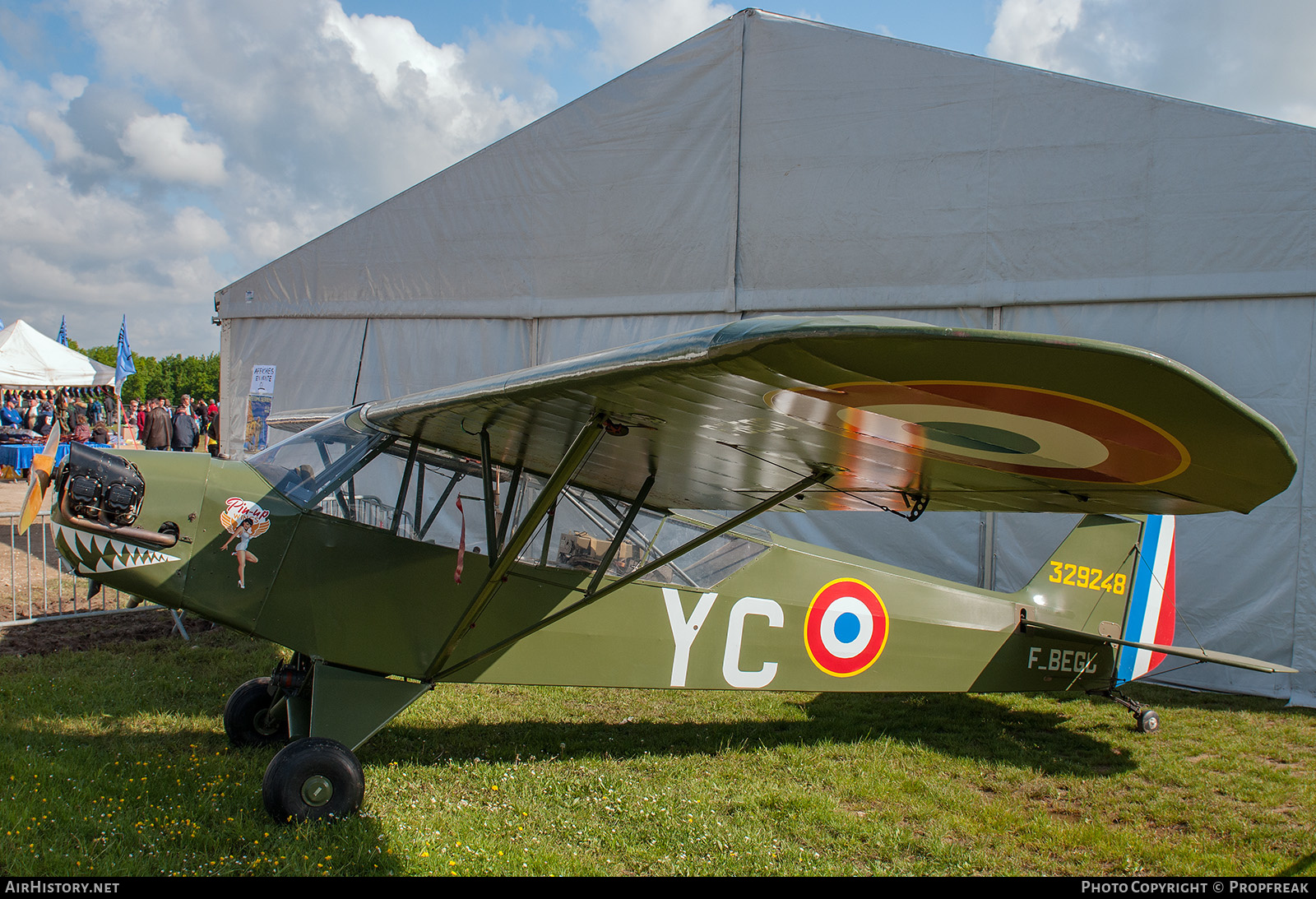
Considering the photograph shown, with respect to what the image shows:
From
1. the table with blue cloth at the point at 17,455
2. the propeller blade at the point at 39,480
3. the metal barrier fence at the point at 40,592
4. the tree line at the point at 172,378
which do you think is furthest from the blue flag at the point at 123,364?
the tree line at the point at 172,378

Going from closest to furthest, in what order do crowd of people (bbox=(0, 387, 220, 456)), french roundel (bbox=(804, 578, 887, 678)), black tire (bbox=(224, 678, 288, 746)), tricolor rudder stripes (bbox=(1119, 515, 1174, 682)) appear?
black tire (bbox=(224, 678, 288, 746)) → french roundel (bbox=(804, 578, 887, 678)) → tricolor rudder stripes (bbox=(1119, 515, 1174, 682)) → crowd of people (bbox=(0, 387, 220, 456))

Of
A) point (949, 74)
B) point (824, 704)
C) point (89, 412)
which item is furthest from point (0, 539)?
point (89, 412)

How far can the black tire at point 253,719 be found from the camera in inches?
180

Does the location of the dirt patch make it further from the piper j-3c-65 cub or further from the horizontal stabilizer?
the horizontal stabilizer

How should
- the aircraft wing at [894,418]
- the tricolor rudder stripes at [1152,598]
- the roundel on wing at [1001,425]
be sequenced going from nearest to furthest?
the aircraft wing at [894,418] < the roundel on wing at [1001,425] < the tricolor rudder stripes at [1152,598]

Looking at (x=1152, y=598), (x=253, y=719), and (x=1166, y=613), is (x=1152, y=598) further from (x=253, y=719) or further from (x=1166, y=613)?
(x=253, y=719)

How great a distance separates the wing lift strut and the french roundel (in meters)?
1.34

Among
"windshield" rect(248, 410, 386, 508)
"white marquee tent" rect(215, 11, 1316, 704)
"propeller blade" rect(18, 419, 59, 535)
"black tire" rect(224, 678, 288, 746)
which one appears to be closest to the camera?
"propeller blade" rect(18, 419, 59, 535)

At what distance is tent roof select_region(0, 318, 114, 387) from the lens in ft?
78.9

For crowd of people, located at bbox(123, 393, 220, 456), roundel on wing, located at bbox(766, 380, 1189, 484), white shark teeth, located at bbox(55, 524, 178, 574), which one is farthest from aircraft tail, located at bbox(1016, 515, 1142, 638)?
crowd of people, located at bbox(123, 393, 220, 456)

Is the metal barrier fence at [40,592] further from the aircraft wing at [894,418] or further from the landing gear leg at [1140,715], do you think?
the landing gear leg at [1140,715]

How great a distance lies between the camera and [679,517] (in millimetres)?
4863

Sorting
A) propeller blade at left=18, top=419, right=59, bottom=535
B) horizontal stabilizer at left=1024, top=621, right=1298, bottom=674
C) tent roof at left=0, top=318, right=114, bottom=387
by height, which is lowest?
horizontal stabilizer at left=1024, top=621, right=1298, bottom=674

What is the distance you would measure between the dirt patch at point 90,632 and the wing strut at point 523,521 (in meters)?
4.41
